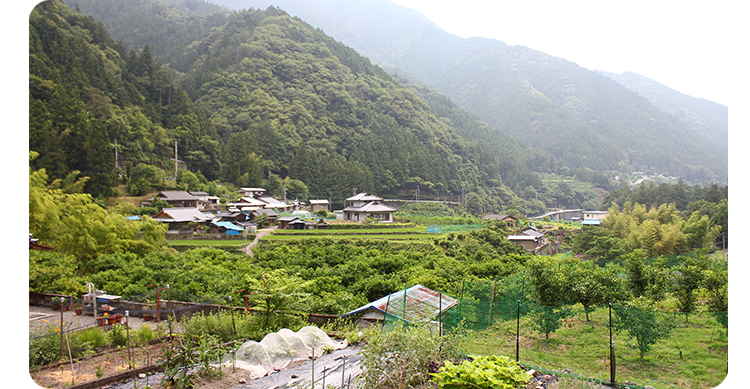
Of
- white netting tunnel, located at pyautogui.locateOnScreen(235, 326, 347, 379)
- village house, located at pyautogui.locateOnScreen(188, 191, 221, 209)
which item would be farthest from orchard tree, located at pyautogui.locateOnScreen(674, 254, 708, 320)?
village house, located at pyautogui.locateOnScreen(188, 191, 221, 209)

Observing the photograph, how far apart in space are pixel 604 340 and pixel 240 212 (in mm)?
39823

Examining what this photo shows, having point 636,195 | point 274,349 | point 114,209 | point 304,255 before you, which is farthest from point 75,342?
point 636,195

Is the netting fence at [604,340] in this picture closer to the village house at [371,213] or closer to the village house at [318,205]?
the village house at [371,213]

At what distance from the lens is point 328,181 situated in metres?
70.4

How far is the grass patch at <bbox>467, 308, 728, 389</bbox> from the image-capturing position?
7.30 metres

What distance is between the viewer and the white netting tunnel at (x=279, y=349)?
25.7 ft

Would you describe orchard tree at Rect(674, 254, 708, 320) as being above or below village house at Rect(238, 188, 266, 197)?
below

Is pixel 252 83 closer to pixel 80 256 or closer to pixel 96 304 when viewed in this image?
pixel 80 256

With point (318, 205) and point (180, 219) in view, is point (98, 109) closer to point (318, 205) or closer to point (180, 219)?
point (180, 219)

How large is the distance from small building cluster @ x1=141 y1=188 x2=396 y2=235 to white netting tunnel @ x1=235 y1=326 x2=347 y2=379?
92.8 feet

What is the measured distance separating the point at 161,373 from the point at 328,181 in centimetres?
6296

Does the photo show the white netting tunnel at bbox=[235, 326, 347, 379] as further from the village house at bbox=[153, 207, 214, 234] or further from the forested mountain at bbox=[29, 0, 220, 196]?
the forested mountain at bbox=[29, 0, 220, 196]

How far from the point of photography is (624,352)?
8445 millimetres

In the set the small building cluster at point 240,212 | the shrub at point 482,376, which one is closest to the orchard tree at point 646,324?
the shrub at point 482,376
